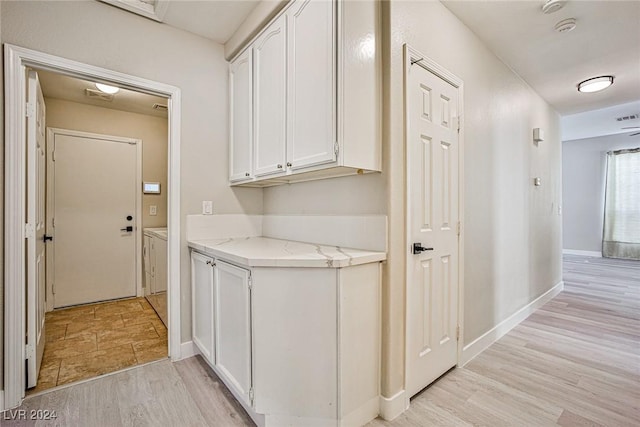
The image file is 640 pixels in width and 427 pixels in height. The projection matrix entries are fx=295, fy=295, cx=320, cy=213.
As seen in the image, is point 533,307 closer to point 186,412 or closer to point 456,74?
point 456,74

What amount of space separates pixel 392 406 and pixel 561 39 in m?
3.17

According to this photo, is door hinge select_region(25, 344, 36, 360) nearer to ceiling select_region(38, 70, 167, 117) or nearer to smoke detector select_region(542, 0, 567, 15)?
ceiling select_region(38, 70, 167, 117)

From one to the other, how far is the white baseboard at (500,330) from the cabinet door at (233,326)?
159 cm

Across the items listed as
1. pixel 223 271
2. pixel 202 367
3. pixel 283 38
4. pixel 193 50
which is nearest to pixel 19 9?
pixel 193 50

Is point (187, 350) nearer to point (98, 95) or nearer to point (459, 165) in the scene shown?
point (459, 165)

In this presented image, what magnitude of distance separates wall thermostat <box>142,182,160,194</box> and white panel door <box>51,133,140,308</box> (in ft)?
0.29

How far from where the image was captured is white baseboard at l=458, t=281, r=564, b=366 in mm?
2285

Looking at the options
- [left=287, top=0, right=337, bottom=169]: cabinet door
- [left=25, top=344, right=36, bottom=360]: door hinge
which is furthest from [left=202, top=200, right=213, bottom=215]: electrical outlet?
[left=25, top=344, right=36, bottom=360]: door hinge

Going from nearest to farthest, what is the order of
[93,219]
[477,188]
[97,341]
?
[477,188] < [97,341] < [93,219]

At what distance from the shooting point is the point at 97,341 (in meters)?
A: 2.64

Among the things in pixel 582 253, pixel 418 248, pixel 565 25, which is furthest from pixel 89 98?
pixel 582 253

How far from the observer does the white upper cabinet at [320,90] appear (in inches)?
60.6

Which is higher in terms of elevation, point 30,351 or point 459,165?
point 459,165

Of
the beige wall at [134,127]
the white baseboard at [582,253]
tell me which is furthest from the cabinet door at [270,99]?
the white baseboard at [582,253]
